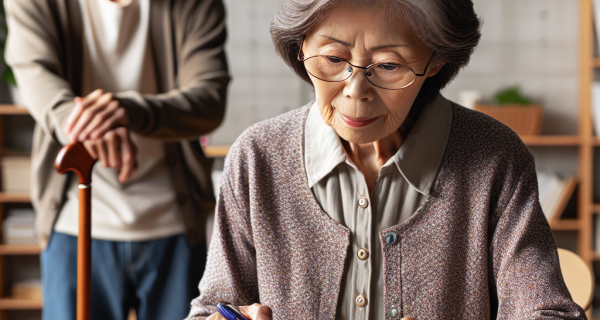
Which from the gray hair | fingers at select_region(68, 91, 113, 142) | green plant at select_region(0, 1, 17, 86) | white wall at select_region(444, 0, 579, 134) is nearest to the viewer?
the gray hair

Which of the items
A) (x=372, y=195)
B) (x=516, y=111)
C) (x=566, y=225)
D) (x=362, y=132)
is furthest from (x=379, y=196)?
(x=566, y=225)

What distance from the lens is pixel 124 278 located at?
1560 millimetres

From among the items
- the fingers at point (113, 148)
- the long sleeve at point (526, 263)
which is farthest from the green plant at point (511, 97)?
the fingers at point (113, 148)

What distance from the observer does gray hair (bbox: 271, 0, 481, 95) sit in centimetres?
85

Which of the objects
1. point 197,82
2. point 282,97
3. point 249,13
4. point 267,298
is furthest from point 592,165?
point 267,298

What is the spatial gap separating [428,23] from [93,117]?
84 centimetres

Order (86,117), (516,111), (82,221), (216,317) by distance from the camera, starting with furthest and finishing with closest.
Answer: (516,111), (86,117), (82,221), (216,317)

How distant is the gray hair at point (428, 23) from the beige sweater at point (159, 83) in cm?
Result: 61

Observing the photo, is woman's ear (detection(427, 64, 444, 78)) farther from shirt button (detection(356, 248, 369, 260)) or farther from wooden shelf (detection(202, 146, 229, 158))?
wooden shelf (detection(202, 146, 229, 158))

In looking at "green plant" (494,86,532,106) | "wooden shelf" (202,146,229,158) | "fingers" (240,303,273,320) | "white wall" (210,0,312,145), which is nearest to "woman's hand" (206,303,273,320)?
"fingers" (240,303,273,320)

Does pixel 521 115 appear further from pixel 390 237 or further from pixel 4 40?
pixel 4 40

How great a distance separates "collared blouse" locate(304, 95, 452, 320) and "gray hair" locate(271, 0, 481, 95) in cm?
14

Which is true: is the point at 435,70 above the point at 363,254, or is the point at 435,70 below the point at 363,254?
above

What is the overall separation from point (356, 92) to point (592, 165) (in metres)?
3.22
